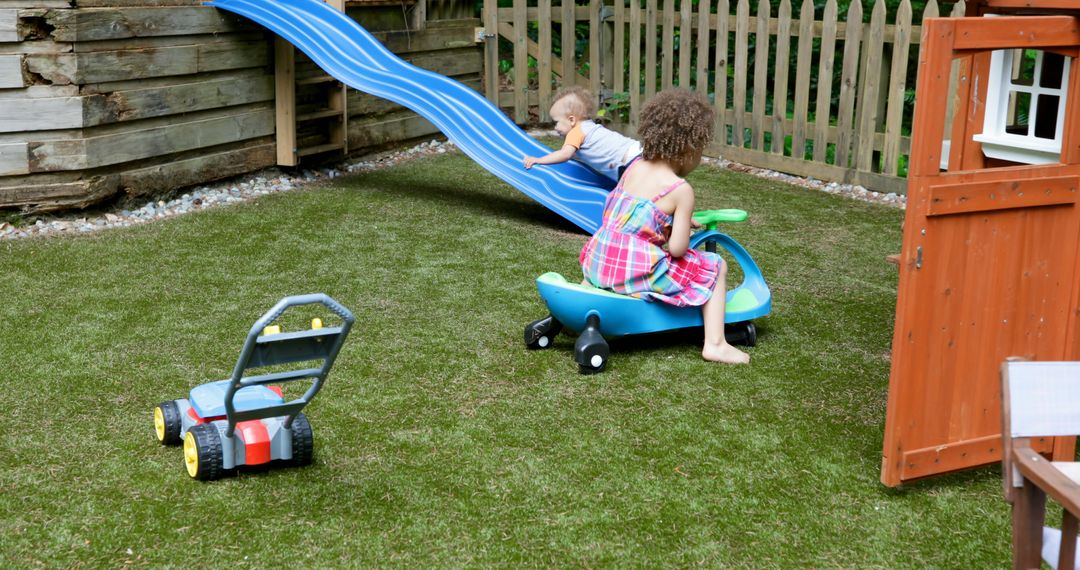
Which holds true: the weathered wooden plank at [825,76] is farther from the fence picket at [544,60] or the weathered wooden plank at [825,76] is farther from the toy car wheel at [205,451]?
the toy car wheel at [205,451]

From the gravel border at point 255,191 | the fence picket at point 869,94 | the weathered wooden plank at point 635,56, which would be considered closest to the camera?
the gravel border at point 255,191

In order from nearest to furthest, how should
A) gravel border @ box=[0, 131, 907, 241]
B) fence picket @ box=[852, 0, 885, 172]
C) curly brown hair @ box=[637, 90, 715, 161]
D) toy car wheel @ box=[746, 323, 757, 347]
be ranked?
curly brown hair @ box=[637, 90, 715, 161] < toy car wheel @ box=[746, 323, 757, 347] < gravel border @ box=[0, 131, 907, 241] < fence picket @ box=[852, 0, 885, 172]

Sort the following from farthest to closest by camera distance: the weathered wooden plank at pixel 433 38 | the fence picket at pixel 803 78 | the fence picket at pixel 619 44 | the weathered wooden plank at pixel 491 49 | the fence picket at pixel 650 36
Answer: the weathered wooden plank at pixel 491 49 → the fence picket at pixel 619 44 → the fence picket at pixel 650 36 → the weathered wooden plank at pixel 433 38 → the fence picket at pixel 803 78

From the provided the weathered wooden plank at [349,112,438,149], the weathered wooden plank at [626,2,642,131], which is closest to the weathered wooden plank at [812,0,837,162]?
the weathered wooden plank at [626,2,642,131]

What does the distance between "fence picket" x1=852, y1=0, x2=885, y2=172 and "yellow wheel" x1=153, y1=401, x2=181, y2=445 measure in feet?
19.4

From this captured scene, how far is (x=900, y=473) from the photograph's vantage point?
3254 mm

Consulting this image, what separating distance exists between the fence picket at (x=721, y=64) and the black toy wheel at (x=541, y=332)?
4.79m

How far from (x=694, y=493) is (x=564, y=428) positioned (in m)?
0.64

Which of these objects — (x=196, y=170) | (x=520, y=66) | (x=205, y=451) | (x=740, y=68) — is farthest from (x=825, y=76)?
(x=205, y=451)

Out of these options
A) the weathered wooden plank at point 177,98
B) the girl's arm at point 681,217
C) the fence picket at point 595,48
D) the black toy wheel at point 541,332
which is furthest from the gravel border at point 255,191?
the girl's arm at point 681,217

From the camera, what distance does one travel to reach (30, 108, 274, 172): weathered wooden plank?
650 cm

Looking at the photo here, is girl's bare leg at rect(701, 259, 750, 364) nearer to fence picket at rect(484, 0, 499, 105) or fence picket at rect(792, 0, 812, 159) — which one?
fence picket at rect(792, 0, 812, 159)

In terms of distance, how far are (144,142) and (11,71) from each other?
0.92m

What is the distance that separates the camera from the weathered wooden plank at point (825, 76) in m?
7.98
